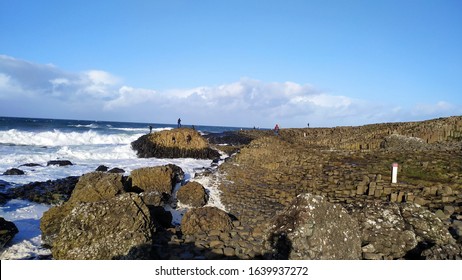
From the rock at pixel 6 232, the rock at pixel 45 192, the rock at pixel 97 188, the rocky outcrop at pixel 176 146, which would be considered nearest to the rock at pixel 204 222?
the rock at pixel 97 188

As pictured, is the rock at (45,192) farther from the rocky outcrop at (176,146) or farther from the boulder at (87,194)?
the rocky outcrop at (176,146)

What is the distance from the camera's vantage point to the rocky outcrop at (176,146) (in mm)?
22875

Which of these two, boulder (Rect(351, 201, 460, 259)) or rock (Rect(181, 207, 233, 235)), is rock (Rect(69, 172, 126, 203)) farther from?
boulder (Rect(351, 201, 460, 259))

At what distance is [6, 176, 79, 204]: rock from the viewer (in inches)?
389

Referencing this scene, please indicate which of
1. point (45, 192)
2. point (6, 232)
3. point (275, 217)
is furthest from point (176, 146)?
point (275, 217)

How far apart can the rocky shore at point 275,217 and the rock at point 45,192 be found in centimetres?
39

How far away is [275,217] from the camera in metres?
5.05

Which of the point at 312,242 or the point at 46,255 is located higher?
the point at 312,242

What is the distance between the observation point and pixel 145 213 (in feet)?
19.6

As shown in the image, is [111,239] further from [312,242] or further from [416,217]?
[416,217]

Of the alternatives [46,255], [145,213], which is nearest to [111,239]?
[145,213]

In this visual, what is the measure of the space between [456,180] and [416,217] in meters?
6.07

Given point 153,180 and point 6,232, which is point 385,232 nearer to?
point 6,232

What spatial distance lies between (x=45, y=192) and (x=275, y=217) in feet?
29.7
